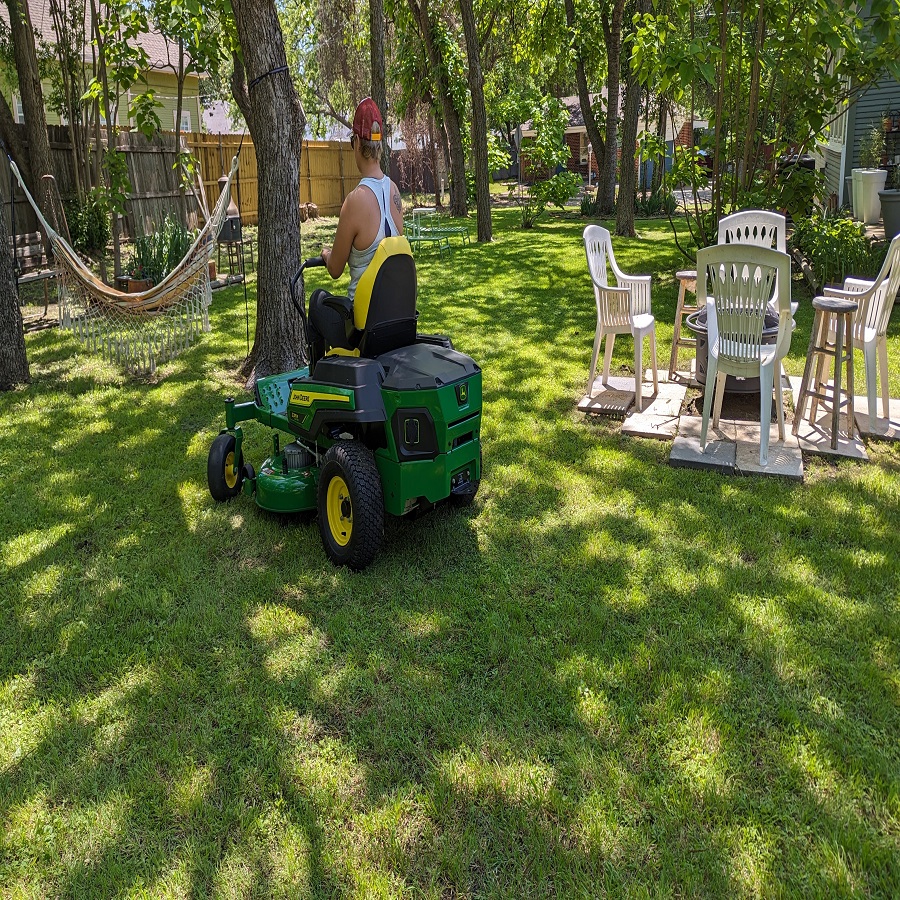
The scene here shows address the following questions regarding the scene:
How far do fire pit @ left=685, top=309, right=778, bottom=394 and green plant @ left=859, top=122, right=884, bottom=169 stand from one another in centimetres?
864

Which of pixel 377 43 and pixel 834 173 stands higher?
pixel 377 43

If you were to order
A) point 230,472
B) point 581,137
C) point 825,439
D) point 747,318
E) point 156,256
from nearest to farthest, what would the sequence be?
point 230,472 → point 747,318 → point 825,439 → point 156,256 → point 581,137

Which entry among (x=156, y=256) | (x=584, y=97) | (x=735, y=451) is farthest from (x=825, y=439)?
(x=584, y=97)

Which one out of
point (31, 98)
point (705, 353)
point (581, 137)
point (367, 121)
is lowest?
point (705, 353)

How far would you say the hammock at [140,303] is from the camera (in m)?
5.83

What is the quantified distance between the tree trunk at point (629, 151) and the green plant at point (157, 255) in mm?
6714

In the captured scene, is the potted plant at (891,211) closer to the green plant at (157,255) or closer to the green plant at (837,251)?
the green plant at (837,251)

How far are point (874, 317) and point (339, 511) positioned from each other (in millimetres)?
3481

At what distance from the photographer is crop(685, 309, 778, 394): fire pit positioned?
5074mm

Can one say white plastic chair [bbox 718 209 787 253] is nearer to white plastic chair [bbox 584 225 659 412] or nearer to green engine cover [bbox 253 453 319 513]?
white plastic chair [bbox 584 225 659 412]

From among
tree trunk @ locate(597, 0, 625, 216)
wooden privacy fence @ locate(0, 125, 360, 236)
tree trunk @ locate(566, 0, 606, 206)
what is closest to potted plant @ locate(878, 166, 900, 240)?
tree trunk @ locate(597, 0, 625, 216)

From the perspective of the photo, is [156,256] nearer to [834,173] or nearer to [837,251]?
[837,251]

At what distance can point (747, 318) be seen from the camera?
177 inches

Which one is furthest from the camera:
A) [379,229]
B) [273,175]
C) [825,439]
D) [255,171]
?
[255,171]
